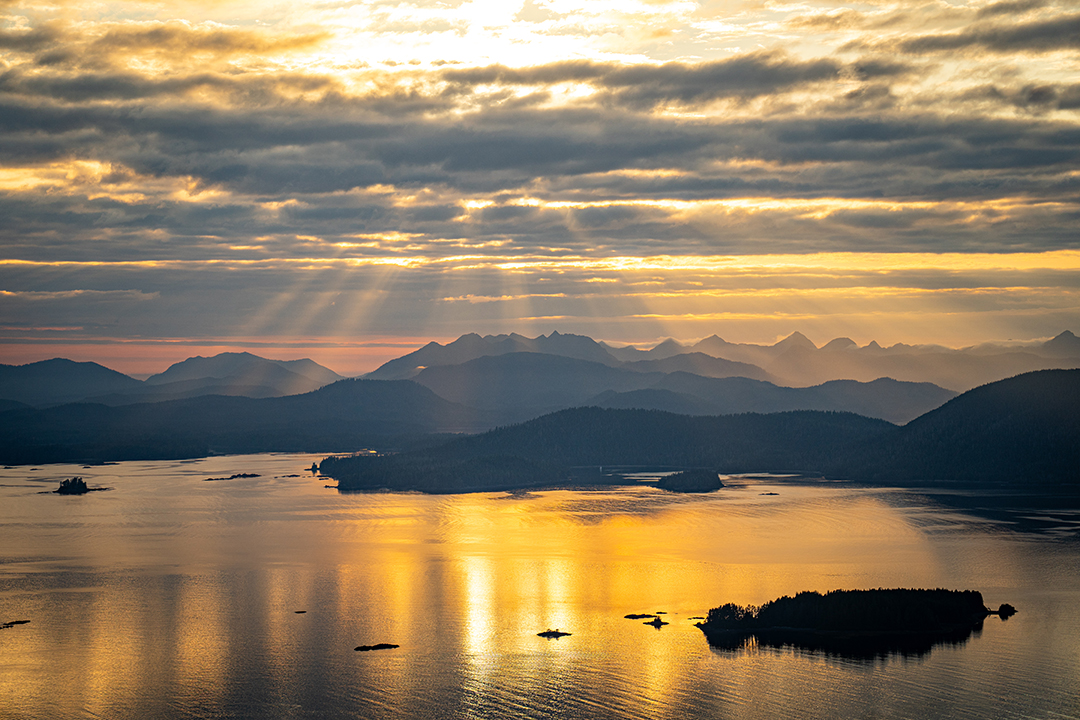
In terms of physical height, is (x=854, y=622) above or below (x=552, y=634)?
above

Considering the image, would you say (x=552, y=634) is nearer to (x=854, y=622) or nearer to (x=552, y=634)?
(x=552, y=634)

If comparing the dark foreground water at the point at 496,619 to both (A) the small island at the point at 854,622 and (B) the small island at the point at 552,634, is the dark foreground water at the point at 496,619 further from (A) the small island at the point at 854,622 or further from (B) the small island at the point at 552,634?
(A) the small island at the point at 854,622

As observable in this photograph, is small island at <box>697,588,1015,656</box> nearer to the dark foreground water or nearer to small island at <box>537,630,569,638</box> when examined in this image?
the dark foreground water

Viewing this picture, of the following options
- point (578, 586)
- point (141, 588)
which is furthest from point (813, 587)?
point (141, 588)

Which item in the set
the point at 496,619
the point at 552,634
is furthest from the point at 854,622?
the point at 496,619

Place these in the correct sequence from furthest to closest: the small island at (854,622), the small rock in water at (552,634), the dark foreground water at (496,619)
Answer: the small rock in water at (552,634)
the small island at (854,622)
the dark foreground water at (496,619)

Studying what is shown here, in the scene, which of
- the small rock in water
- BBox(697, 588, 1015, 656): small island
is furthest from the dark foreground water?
BBox(697, 588, 1015, 656): small island

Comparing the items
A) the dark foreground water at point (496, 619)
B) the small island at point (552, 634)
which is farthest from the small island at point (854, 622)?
the small island at point (552, 634)
